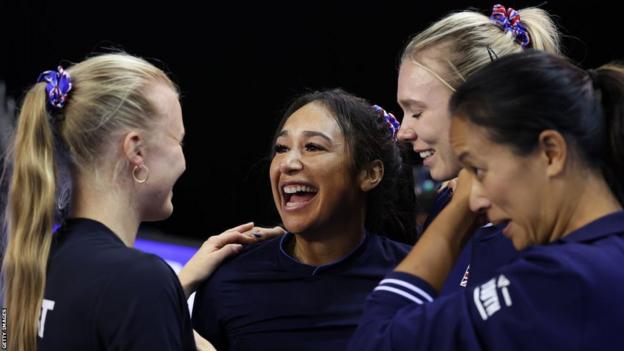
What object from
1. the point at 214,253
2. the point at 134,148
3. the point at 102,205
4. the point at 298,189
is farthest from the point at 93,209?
the point at 298,189

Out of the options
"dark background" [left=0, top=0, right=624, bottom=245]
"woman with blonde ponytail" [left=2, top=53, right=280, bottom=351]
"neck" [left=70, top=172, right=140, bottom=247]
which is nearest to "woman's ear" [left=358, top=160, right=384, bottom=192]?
Answer: "woman with blonde ponytail" [left=2, top=53, right=280, bottom=351]

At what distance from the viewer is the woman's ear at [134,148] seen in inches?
63.2

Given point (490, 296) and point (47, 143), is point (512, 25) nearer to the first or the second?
point (490, 296)

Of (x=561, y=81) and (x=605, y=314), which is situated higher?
(x=561, y=81)

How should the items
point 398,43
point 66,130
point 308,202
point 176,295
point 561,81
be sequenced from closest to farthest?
point 561,81 → point 176,295 → point 66,130 → point 308,202 → point 398,43

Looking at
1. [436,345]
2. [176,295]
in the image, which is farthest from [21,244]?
[436,345]

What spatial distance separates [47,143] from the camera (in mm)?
1575

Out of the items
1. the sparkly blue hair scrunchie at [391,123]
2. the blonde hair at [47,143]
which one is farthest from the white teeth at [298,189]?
the blonde hair at [47,143]

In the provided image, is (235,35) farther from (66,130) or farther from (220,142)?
(66,130)

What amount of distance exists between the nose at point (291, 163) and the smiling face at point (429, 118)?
11.3 inches

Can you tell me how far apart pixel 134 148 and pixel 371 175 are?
728 mm

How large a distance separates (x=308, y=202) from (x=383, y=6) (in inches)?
85.4

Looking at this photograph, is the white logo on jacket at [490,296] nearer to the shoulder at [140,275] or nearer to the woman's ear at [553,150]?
the woman's ear at [553,150]

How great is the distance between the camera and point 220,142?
4590mm
